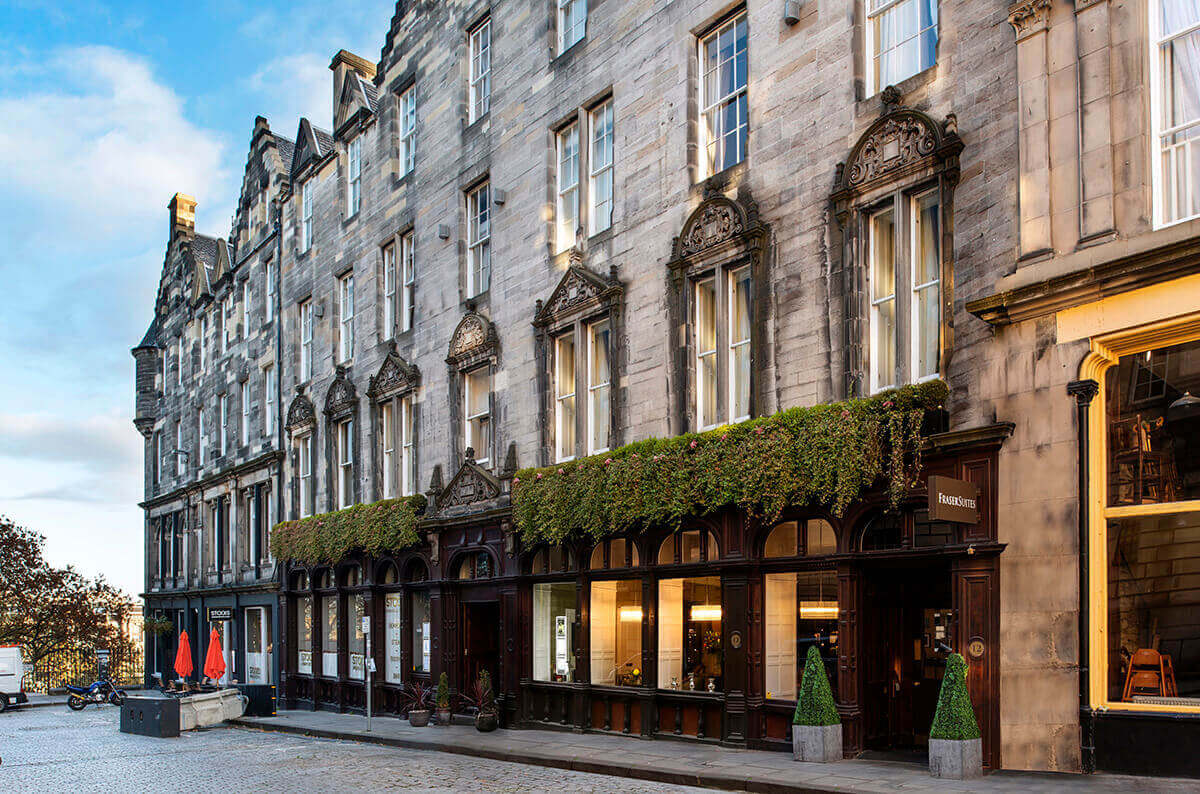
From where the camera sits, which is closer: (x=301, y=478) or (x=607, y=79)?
(x=607, y=79)

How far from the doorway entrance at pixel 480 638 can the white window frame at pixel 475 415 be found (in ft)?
10.4

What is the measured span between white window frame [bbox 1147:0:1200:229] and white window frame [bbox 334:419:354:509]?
73.4 feet

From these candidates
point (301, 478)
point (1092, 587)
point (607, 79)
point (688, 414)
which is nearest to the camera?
point (1092, 587)

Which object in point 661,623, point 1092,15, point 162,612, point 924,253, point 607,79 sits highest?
point 607,79

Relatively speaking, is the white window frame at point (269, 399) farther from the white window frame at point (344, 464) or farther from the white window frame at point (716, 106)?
the white window frame at point (716, 106)

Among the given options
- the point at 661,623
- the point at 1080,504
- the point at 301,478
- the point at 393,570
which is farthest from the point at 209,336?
the point at 1080,504

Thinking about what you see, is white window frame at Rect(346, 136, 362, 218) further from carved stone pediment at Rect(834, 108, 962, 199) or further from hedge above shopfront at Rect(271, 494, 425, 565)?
carved stone pediment at Rect(834, 108, 962, 199)

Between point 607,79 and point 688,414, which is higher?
point 607,79

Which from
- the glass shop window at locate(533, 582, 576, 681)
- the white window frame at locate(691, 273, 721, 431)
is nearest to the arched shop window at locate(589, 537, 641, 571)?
the glass shop window at locate(533, 582, 576, 681)

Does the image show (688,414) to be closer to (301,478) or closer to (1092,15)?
(1092,15)

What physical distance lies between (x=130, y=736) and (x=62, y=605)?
2938 centimetres

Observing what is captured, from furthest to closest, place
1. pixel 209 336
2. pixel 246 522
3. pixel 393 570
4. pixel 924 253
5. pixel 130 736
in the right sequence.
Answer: pixel 209 336 → pixel 246 522 → pixel 393 570 → pixel 130 736 → pixel 924 253

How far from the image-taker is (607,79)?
21672 millimetres

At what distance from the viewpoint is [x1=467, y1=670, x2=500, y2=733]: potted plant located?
22.0 metres
